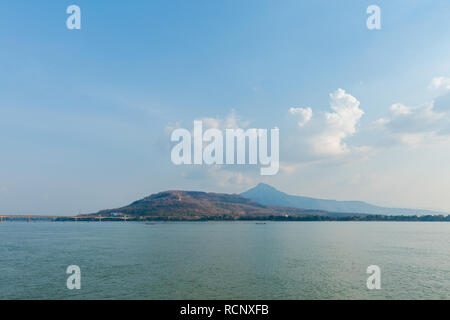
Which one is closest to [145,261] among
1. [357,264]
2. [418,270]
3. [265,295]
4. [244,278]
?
[244,278]

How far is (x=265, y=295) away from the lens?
38.6 metres

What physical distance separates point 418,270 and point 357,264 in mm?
11149

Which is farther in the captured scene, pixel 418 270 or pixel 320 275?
pixel 418 270
